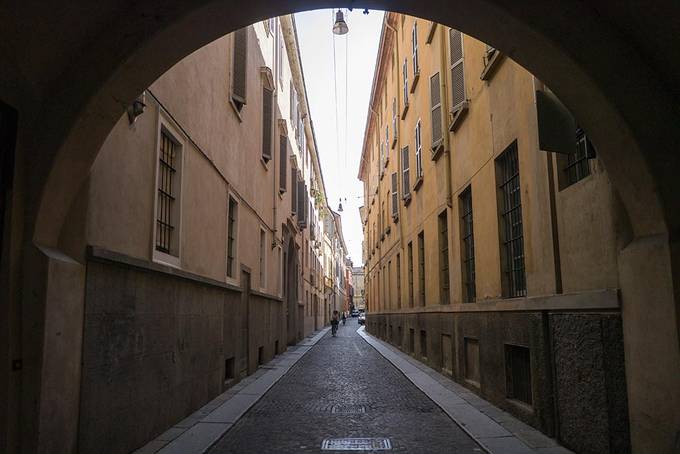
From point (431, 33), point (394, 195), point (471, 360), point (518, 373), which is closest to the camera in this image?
point (518, 373)

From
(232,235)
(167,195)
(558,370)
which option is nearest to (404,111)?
(232,235)

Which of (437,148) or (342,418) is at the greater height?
(437,148)

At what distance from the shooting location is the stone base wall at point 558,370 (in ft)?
17.7

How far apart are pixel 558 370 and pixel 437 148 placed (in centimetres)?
787

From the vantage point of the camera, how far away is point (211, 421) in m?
8.12

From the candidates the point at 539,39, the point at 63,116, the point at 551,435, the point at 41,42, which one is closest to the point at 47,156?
the point at 63,116

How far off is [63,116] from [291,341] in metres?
20.8

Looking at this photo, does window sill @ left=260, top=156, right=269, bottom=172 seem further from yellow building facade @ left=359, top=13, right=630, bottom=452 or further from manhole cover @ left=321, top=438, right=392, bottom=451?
manhole cover @ left=321, top=438, right=392, bottom=451

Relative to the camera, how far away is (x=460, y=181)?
12.0 meters

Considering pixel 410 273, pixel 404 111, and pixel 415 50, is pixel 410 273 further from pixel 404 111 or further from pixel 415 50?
pixel 415 50

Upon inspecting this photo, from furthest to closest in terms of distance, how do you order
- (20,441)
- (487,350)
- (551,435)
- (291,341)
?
1. (291,341)
2. (487,350)
3. (551,435)
4. (20,441)

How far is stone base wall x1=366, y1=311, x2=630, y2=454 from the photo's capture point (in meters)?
5.39

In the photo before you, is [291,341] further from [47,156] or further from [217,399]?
[47,156]

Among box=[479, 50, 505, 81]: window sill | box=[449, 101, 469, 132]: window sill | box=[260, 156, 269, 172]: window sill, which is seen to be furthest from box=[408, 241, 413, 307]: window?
box=[479, 50, 505, 81]: window sill
